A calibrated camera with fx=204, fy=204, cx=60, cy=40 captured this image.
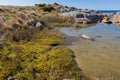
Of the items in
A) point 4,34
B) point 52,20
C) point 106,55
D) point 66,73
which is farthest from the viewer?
point 52,20

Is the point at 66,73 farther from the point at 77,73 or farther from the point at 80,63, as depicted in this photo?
the point at 80,63

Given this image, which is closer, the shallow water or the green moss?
the green moss

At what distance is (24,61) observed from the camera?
35.6 feet

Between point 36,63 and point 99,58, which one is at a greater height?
point 36,63

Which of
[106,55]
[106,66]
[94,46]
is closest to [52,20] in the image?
[94,46]

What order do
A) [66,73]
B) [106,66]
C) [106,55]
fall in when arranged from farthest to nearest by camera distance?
[106,55] → [106,66] → [66,73]

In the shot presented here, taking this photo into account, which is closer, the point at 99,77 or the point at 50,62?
the point at 99,77

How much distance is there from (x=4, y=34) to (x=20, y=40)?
1287mm

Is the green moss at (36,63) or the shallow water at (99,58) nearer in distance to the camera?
the green moss at (36,63)

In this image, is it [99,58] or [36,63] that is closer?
[36,63]

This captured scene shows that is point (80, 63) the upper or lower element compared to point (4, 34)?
lower

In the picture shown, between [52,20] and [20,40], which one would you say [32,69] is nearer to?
[20,40]

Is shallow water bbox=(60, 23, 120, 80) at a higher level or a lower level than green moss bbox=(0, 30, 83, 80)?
lower

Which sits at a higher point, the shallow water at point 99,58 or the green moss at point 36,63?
the green moss at point 36,63
